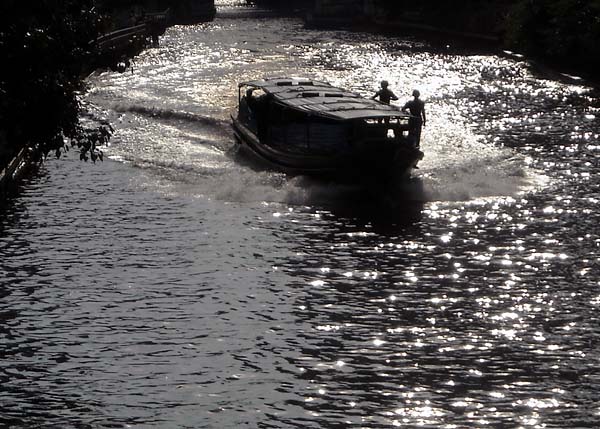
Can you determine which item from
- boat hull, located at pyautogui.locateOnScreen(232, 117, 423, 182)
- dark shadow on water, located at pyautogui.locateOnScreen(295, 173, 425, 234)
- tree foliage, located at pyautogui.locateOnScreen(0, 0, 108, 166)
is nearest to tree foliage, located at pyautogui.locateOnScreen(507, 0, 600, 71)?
dark shadow on water, located at pyautogui.locateOnScreen(295, 173, 425, 234)

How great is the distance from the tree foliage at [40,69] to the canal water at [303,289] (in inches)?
159

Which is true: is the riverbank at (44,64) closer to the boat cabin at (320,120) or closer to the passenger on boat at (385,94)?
the boat cabin at (320,120)

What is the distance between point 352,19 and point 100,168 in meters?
77.2

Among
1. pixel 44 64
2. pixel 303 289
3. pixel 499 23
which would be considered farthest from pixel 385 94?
pixel 499 23

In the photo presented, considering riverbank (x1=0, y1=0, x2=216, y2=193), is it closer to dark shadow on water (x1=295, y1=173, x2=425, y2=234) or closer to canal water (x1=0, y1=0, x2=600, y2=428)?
canal water (x1=0, y1=0, x2=600, y2=428)

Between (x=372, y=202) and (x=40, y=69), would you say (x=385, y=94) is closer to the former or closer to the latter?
(x=372, y=202)

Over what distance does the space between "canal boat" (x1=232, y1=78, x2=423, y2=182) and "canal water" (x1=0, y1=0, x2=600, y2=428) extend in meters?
0.74

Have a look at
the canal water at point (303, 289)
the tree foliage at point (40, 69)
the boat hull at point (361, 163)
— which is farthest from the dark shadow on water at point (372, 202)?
the tree foliage at point (40, 69)

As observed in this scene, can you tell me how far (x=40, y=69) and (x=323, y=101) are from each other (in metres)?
17.5

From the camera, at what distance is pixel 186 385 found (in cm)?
1811

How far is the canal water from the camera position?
Answer: 17.5 metres

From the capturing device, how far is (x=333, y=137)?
32.3 m

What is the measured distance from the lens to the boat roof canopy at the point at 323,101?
32.2 metres

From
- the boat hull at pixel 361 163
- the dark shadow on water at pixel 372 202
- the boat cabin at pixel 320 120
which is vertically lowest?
the dark shadow on water at pixel 372 202
